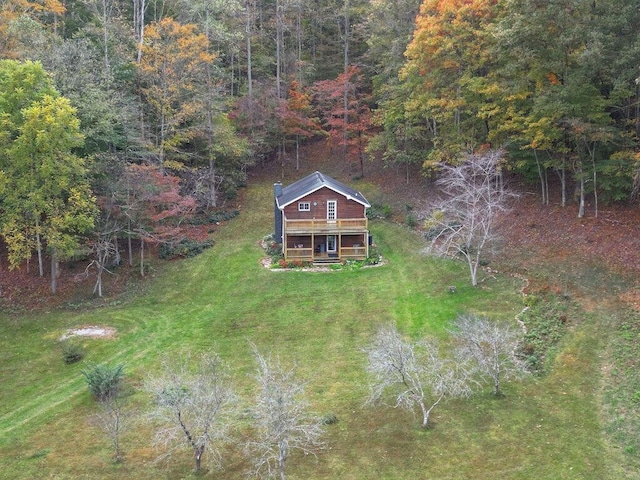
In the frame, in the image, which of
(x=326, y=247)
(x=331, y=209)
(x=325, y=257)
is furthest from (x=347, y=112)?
(x=325, y=257)

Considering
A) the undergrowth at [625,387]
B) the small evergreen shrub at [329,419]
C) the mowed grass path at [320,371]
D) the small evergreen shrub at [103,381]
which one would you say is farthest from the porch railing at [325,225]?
the small evergreen shrub at [329,419]

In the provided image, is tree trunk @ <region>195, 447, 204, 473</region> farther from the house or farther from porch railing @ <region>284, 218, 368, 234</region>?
porch railing @ <region>284, 218, 368, 234</region>

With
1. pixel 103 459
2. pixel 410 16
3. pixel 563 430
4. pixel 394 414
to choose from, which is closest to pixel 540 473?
pixel 563 430

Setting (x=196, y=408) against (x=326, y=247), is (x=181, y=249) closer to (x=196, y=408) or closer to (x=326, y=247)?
(x=326, y=247)

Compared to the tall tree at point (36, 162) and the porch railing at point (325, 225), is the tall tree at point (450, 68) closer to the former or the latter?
the porch railing at point (325, 225)

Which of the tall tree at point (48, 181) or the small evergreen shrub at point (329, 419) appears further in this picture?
the tall tree at point (48, 181)

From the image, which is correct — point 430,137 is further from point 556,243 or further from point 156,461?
point 156,461

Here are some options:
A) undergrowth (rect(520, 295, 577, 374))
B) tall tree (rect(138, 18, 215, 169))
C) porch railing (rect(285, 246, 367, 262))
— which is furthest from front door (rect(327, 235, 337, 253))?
undergrowth (rect(520, 295, 577, 374))
